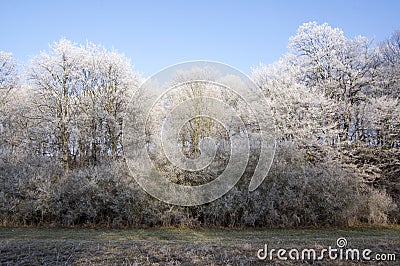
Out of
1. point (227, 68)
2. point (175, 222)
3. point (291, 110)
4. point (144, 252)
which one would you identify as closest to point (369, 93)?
point (291, 110)

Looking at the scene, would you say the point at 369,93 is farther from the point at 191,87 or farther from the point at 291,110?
the point at 191,87

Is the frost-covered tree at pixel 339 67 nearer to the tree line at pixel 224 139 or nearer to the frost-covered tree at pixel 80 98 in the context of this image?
the tree line at pixel 224 139

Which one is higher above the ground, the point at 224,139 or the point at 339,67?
the point at 339,67

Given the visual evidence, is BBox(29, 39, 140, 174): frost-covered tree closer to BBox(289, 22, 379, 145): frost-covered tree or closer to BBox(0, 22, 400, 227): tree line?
BBox(0, 22, 400, 227): tree line

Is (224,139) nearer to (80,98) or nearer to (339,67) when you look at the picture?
(339,67)

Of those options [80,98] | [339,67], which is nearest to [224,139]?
[339,67]

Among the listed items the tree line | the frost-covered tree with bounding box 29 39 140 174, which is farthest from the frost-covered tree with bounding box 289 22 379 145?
the frost-covered tree with bounding box 29 39 140 174

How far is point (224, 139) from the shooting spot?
15930mm

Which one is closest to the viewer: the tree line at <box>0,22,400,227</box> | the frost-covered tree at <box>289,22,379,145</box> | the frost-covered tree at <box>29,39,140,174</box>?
the tree line at <box>0,22,400,227</box>

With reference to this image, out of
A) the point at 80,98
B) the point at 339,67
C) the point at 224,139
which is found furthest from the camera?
the point at 80,98

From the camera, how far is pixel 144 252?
698cm

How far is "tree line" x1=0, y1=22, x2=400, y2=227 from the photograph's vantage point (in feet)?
44.2

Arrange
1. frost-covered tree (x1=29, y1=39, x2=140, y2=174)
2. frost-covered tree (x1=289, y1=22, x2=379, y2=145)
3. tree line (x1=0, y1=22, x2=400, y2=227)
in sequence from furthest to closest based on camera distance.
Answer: frost-covered tree (x1=29, y1=39, x2=140, y2=174), frost-covered tree (x1=289, y1=22, x2=379, y2=145), tree line (x1=0, y1=22, x2=400, y2=227)

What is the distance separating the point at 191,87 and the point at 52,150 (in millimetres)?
9668
